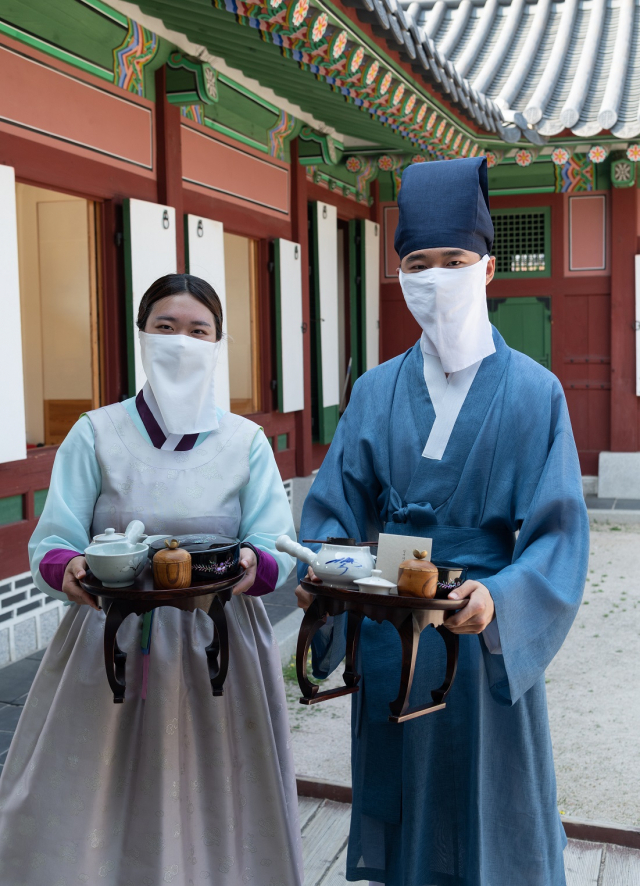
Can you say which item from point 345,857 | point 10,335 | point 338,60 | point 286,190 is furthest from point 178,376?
point 286,190

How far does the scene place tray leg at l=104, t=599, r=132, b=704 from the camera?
1.88m

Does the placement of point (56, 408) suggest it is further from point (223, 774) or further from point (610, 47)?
point (610, 47)

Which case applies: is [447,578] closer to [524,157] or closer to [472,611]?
[472,611]

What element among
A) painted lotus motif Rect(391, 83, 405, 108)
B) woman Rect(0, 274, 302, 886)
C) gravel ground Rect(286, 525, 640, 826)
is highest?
painted lotus motif Rect(391, 83, 405, 108)

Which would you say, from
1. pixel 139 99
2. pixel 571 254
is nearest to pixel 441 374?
pixel 139 99

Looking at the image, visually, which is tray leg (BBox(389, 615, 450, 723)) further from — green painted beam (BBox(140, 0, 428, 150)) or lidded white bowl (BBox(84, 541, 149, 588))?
green painted beam (BBox(140, 0, 428, 150))

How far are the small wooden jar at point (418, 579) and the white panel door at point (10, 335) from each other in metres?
3.06

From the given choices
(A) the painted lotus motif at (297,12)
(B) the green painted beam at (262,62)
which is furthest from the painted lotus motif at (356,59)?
(A) the painted lotus motif at (297,12)

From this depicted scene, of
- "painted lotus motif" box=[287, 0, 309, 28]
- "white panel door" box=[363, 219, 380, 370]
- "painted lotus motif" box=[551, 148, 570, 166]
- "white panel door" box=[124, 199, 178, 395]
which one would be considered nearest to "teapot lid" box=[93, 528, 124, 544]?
"painted lotus motif" box=[287, 0, 309, 28]

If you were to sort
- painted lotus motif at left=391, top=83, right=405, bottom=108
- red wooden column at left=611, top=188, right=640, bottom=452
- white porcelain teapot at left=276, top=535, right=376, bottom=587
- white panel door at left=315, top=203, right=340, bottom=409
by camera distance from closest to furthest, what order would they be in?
1. white porcelain teapot at left=276, top=535, right=376, bottom=587
2. painted lotus motif at left=391, top=83, right=405, bottom=108
3. white panel door at left=315, top=203, right=340, bottom=409
4. red wooden column at left=611, top=188, right=640, bottom=452

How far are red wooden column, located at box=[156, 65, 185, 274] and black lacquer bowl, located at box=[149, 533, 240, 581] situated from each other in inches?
157

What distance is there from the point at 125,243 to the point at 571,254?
19.6ft

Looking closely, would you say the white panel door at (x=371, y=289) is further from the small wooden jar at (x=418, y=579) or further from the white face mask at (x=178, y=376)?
the small wooden jar at (x=418, y=579)

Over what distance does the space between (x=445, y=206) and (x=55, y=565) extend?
1184 millimetres
